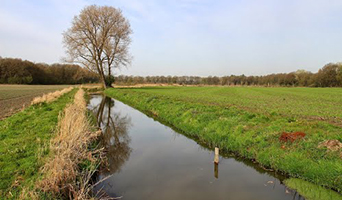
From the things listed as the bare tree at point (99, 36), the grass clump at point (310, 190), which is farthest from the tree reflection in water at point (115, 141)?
the bare tree at point (99, 36)

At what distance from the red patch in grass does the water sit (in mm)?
1440

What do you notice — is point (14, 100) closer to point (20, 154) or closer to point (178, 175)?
point (20, 154)

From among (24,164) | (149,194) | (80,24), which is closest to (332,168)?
(149,194)

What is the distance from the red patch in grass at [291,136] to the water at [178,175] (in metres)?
1.44

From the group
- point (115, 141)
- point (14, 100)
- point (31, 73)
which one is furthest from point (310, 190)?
point (31, 73)

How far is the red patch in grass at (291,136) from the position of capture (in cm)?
736

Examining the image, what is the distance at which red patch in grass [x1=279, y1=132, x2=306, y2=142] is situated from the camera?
7.36 m

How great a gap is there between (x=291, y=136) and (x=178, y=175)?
4.26m

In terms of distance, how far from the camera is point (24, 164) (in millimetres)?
5664

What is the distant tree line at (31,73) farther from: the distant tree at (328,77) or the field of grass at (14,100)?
the distant tree at (328,77)

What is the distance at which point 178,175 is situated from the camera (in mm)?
6750

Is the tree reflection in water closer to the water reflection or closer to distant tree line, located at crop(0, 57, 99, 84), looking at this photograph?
the water reflection

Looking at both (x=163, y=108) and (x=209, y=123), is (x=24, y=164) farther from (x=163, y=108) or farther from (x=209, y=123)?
(x=163, y=108)

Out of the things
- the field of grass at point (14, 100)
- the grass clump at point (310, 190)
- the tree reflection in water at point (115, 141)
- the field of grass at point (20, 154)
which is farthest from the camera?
the field of grass at point (14, 100)
